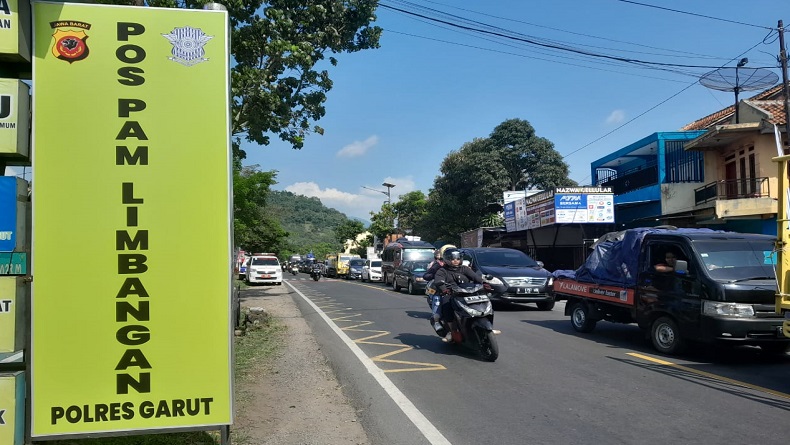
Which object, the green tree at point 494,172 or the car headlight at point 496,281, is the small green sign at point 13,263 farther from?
the green tree at point 494,172

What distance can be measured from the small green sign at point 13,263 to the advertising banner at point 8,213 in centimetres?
4

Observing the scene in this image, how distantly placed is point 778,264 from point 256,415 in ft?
19.7

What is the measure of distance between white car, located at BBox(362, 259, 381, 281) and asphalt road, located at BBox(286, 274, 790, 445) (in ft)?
87.5

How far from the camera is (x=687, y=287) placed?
8281 millimetres

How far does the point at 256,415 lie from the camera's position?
573cm

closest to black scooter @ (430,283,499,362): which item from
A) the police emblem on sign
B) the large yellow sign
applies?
the large yellow sign

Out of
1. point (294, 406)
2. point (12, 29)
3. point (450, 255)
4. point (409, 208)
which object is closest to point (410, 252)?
point (450, 255)

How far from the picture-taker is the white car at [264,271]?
3064cm

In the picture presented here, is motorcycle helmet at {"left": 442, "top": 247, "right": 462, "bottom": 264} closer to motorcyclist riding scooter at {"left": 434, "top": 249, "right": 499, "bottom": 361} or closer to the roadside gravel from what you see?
motorcyclist riding scooter at {"left": 434, "top": 249, "right": 499, "bottom": 361}

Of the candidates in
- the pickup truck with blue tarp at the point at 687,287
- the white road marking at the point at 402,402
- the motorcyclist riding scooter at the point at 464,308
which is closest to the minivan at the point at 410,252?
the pickup truck with blue tarp at the point at 687,287

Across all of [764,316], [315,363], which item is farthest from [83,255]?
[764,316]

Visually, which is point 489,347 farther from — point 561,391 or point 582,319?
point 582,319

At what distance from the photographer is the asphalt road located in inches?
201

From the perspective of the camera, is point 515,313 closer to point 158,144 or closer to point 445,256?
point 445,256
